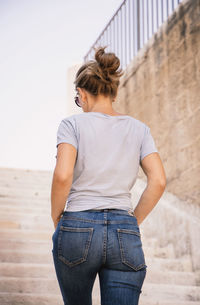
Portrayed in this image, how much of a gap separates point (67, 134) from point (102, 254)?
415mm

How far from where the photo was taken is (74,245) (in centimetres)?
137

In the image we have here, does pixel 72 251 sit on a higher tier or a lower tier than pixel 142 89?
lower

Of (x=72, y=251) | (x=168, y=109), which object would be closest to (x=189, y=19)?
(x=168, y=109)

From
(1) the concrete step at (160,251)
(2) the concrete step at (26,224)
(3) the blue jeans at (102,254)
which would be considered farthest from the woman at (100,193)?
(2) the concrete step at (26,224)

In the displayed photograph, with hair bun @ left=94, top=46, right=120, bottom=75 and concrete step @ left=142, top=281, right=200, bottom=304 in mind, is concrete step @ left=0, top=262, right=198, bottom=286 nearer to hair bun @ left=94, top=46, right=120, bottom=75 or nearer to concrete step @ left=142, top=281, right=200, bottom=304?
concrete step @ left=142, top=281, right=200, bottom=304

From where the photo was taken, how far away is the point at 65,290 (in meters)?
1.43

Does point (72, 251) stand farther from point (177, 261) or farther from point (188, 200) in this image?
point (188, 200)

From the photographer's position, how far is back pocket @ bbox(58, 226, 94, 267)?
1.36 meters

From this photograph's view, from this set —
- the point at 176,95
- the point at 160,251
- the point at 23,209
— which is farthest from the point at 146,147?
the point at 23,209

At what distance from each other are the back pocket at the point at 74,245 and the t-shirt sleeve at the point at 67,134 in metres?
0.29

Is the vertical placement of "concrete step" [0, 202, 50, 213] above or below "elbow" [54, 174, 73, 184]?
below

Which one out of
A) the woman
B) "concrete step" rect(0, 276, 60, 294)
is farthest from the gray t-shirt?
"concrete step" rect(0, 276, 60, 294)

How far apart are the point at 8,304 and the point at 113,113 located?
191 centimetres

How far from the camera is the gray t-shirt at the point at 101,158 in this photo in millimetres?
1442
